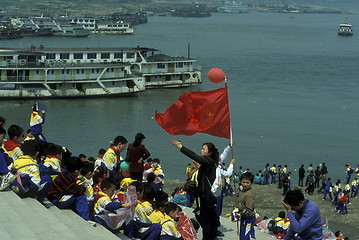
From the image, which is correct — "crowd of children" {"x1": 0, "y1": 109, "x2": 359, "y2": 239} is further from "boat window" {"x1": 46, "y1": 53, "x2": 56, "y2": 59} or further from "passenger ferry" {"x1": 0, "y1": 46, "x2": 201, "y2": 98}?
"boat window" {"x1": 46, "y1": 53, "x2": 56, "y2": 59}

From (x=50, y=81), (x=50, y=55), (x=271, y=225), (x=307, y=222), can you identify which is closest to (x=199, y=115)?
(x=271, y=225)

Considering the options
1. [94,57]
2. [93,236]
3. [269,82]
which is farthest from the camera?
[269,82]

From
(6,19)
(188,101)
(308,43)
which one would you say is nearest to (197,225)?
(188,101)

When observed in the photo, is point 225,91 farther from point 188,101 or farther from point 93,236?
point 93,236

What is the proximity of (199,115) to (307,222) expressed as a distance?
342 cm

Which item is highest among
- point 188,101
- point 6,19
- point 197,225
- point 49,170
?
point 188,101

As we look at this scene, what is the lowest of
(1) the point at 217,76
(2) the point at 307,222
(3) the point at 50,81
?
(3) the point at 50,81

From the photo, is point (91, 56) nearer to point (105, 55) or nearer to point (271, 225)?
point (105, 55)

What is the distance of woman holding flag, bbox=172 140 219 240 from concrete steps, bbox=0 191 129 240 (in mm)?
1088

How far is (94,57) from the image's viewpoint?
1965 inches

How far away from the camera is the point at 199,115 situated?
1014cm

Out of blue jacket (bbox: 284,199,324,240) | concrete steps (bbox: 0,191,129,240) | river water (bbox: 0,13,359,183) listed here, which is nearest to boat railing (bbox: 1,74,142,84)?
river water (bbox: 0,13,359,183)

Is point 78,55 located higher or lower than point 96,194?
lower

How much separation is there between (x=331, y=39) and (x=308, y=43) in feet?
44.9
